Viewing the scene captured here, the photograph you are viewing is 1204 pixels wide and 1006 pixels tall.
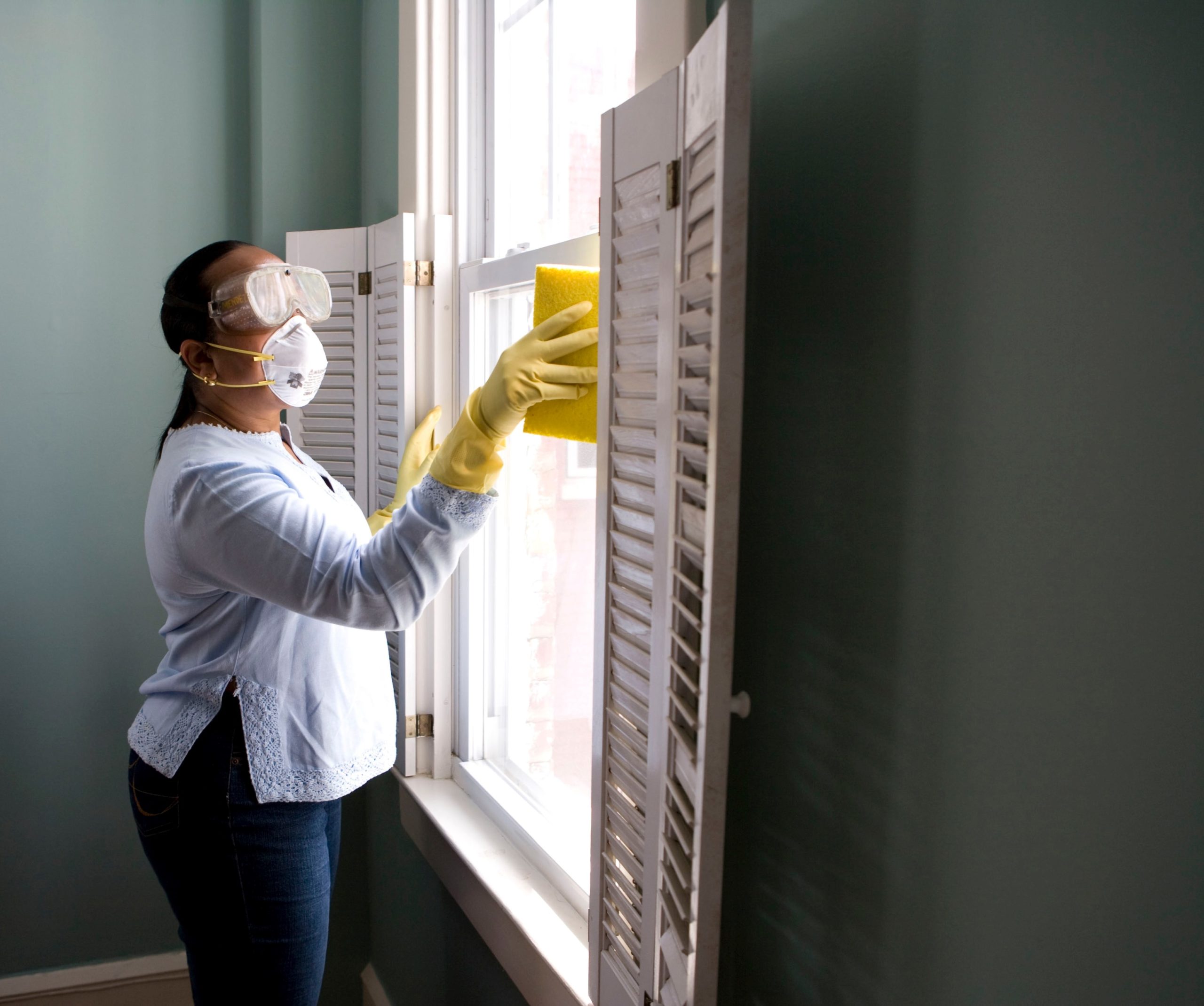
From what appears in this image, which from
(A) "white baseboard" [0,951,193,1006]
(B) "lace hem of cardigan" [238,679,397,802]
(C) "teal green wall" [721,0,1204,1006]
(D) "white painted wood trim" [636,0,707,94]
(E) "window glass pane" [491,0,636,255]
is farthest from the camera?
(A) "white baseboard" [0,951,193,1006]

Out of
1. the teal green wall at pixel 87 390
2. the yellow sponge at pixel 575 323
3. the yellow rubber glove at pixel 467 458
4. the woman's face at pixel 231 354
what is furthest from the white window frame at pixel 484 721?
the teal green wall at pixel 87 390

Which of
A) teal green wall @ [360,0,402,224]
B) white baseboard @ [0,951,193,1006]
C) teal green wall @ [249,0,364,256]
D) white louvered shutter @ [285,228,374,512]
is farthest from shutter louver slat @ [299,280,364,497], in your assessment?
white baseboard @ [0,951,193,1006]

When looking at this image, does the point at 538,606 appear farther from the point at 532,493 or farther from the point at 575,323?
the point at 575,323

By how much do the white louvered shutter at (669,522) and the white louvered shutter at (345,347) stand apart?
1131mm

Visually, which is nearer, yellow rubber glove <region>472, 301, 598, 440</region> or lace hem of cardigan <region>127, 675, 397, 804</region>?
yellow rubber glove <region>472, 301, 598, 440</region>

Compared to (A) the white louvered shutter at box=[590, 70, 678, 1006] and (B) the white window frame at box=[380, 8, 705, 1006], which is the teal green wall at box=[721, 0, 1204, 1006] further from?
(B) the white window frame at box=[380, 8, 705, 1006]

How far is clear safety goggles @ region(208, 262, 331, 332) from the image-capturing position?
1.29 metres

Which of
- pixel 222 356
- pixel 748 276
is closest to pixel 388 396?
pixel 222 356

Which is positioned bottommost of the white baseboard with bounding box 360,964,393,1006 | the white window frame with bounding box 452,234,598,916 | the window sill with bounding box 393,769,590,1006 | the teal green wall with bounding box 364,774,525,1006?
the white baseboard with bounding box 360,964,393,1006

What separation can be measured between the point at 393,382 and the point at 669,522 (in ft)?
3.78

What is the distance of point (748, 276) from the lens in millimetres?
926

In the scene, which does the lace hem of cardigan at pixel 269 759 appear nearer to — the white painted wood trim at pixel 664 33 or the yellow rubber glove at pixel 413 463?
the yellow rubber glove at pixel 413 463

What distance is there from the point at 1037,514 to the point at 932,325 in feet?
0.55

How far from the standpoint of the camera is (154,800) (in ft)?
4.26
